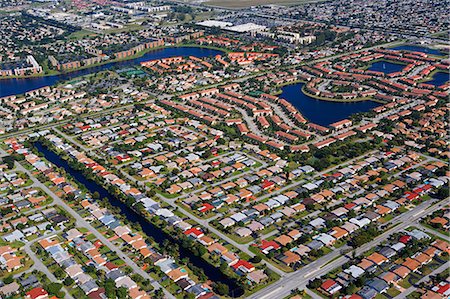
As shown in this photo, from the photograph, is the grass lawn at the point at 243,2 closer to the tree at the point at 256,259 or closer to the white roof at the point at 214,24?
the white roof at the point at 214,24

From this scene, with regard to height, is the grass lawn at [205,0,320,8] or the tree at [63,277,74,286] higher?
the grass lawn at [205,0,320,8]

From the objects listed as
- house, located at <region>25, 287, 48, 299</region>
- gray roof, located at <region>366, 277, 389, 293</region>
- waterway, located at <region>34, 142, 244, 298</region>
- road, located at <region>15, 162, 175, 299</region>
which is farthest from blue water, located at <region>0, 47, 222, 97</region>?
gray roof, located at <region>366, 277, 389, 293</region>

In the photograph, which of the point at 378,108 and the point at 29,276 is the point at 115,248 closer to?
the point at 29,276

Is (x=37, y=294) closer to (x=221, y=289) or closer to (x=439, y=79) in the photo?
(x=221, y=289)

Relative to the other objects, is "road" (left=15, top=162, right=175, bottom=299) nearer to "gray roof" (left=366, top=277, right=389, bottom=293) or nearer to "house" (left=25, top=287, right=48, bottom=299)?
"house" (left=25, top=287, right=48, bottom=299)

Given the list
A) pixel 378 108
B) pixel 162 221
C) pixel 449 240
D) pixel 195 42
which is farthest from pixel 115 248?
pixel 195 42

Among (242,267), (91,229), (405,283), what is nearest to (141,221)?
(91,229)
